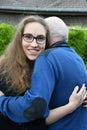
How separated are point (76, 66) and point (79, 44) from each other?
6027 millimetres

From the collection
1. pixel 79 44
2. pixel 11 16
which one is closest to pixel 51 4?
pixel 11 16

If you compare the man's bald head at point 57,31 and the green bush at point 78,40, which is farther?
the green bush at point 78,40

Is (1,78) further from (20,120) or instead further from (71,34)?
(71,34)

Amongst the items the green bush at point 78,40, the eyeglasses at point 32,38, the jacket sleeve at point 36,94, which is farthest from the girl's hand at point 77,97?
the green bush at point 78,40

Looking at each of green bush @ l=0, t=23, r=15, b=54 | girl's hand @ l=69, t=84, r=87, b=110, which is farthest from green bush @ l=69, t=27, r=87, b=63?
girl's hand @ l=69, t=84, r=87, b=110

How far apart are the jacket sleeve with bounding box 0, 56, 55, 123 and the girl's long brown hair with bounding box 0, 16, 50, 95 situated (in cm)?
17

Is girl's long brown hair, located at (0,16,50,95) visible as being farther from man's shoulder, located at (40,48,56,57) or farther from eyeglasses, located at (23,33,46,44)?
man's shoulder, located at (40,48,56,57)

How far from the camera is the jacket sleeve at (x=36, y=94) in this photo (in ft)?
9.41

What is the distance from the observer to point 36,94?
2877 millimetres

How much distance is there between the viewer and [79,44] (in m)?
9.02

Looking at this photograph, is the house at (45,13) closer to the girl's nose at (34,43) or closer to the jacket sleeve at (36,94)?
the girl's nose at (34,43)

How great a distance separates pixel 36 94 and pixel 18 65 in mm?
387

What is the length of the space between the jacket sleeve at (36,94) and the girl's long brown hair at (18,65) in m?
0.17

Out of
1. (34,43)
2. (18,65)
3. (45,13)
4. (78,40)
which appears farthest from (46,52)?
(45,13)
